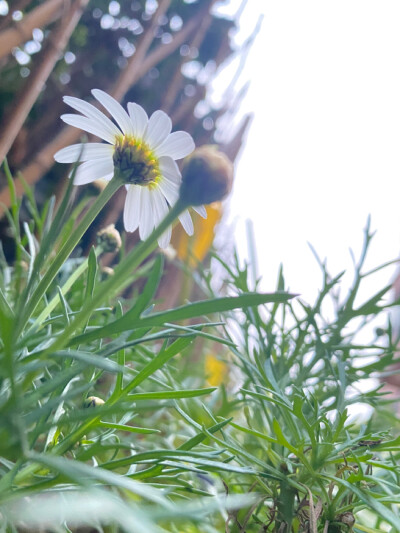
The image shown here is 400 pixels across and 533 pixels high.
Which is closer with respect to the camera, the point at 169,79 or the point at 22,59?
the point at 22,59

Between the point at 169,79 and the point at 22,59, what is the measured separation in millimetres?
339

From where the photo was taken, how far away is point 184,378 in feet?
1.33

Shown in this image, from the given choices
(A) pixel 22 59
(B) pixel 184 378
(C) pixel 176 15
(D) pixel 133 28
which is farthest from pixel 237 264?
(C) pixel 176 15

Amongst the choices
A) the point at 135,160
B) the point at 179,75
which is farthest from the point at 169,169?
the point at 179,75

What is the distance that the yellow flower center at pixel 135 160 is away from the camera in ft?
0.63

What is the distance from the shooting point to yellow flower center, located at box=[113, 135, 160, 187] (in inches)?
7.6

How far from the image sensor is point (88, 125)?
198mm

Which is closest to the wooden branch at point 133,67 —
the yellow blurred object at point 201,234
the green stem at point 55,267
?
the yellow blurred object at point 201,234

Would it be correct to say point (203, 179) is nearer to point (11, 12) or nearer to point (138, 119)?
point (138, 119)

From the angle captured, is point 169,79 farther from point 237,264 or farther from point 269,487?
point 269,487

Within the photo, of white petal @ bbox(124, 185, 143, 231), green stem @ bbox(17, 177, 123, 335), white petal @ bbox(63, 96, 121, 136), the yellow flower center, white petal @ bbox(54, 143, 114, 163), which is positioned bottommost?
green stem @ bbox(17, 177, 123, 335)

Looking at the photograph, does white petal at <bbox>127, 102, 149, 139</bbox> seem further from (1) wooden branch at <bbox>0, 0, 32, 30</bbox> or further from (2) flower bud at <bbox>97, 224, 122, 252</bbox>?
(1) wooden branch at <bbox>0, 0, 32, 30</bbox>

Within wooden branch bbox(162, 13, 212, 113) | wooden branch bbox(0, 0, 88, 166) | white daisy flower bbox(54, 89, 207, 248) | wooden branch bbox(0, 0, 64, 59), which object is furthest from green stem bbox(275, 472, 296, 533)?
wooden branch bbox(162, 13, 212, 113)

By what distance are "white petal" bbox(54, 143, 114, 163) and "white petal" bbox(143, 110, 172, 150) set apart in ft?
0.09
